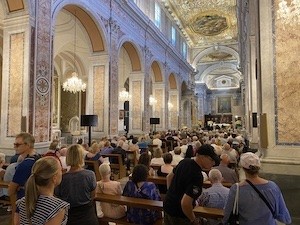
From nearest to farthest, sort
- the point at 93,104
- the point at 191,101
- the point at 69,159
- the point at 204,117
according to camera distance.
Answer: the point at 69,159 < the point at 93,104 < the point at 191,101 < the point at 204,117

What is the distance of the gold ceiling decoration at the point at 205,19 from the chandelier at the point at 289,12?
16.6m

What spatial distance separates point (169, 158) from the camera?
5207mm

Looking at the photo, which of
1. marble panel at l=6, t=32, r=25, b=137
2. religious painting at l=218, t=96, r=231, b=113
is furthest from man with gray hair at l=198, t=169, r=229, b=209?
religious painting at l=218, t=96, r=231, b=113

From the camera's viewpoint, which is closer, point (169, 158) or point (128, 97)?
point (169, 158)

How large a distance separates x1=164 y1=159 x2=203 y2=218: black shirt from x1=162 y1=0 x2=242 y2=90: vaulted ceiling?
19.4 meters

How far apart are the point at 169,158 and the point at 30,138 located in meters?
2.85

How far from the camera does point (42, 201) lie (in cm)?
174

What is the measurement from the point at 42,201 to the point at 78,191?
953 millimetres

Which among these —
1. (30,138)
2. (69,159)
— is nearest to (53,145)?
(30,138)

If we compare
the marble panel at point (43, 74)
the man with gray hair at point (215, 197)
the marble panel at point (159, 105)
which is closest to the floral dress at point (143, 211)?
the man with gray hair at point (215, 197)

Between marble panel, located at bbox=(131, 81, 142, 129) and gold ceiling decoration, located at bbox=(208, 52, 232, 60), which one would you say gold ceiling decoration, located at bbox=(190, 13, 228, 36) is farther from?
marble panel, located at bbox=(131, 81, 142, 129)

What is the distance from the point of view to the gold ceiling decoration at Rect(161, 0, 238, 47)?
21.0m

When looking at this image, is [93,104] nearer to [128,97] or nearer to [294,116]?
[128,97]

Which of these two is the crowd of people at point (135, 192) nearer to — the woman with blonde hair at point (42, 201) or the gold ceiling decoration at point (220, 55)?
the woman with blonde hair at point (42, 201)
